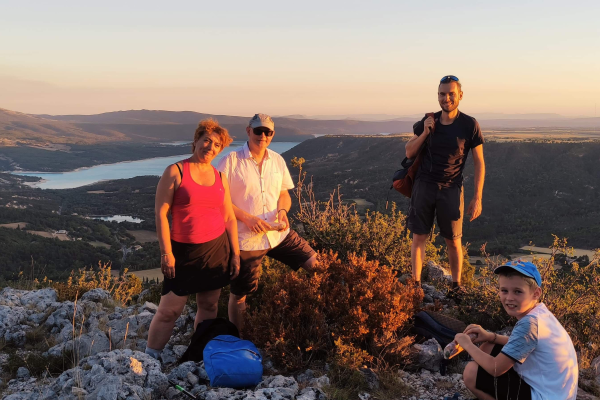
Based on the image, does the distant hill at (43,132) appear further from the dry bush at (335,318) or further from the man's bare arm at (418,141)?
the dry bush at (335,318)

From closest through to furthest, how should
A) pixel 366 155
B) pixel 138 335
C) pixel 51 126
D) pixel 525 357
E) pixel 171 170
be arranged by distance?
1. pixel 525 357
2. pixel 171 170
3. pixel 138 335
4. pixel 366 155
5. pixel 51 126

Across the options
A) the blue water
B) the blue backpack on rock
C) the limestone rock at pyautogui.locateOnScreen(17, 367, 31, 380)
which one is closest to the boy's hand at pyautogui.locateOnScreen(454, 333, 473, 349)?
the blue backpack on rock

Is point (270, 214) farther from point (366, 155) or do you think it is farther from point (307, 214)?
point (366, 155)

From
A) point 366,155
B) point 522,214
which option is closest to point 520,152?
point 522,214

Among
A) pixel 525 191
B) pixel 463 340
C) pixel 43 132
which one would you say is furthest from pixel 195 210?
pixel 43 132

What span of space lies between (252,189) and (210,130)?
1.71 ft

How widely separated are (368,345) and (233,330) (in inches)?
38.0

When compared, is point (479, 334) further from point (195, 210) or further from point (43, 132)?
point (43, 132)

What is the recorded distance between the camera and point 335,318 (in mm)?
3271

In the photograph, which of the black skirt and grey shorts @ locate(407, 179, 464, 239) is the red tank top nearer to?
the black skirt

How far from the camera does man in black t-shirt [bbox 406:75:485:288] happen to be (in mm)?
3643

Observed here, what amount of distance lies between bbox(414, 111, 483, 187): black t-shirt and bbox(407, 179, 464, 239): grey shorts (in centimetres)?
7

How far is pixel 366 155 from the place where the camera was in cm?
8694

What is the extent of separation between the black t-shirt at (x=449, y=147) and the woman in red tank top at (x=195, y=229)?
1682 millimetres
